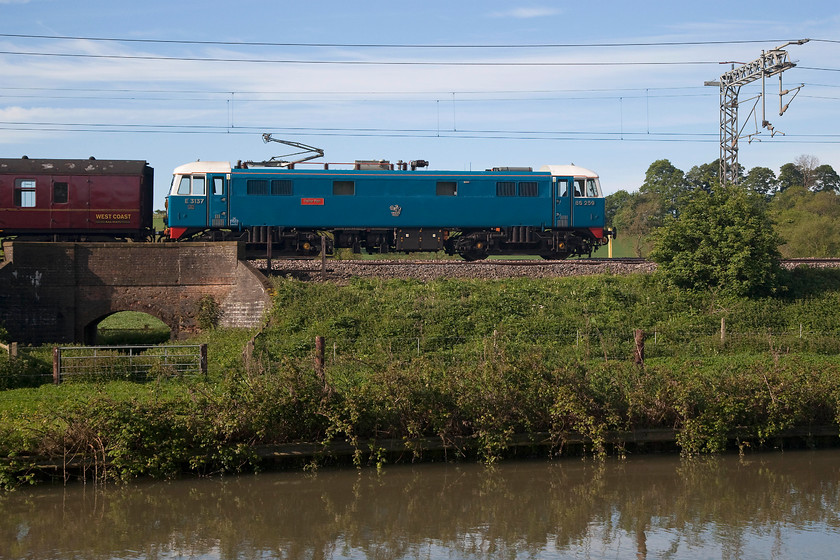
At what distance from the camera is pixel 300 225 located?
29703 mm

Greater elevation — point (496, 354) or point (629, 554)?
point (496, 354)

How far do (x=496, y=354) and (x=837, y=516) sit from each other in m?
6.16

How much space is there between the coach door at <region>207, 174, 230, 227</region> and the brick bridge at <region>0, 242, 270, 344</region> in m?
3.66

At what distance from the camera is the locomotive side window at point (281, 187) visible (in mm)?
29531

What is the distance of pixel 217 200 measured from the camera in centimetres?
2922

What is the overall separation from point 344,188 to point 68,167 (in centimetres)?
890

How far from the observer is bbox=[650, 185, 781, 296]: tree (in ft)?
81.0

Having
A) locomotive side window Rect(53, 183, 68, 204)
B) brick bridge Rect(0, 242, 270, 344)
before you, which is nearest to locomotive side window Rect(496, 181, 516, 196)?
brick bridge Rect(0, 242, 270, 344)

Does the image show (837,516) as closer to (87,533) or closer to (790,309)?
(87,533)

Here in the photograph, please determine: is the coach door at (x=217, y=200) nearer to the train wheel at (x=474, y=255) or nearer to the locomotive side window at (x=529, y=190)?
the train wheel at (x=474, y=255)

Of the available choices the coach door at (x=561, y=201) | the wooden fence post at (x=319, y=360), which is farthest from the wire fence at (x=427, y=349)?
the coach door at (x=561, y=201)

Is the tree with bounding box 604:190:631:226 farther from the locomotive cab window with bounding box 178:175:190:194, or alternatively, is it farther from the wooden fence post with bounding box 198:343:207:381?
the wooden fence post with bounding box 198:343:207:381

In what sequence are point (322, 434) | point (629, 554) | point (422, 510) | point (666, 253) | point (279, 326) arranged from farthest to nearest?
1. point (666, 253)
2. point (279, 326)
3. point (322, 434)
4. point (422, 510)
5. point (629, 554)

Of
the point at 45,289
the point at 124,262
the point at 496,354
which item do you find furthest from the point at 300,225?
the point at 496,354
